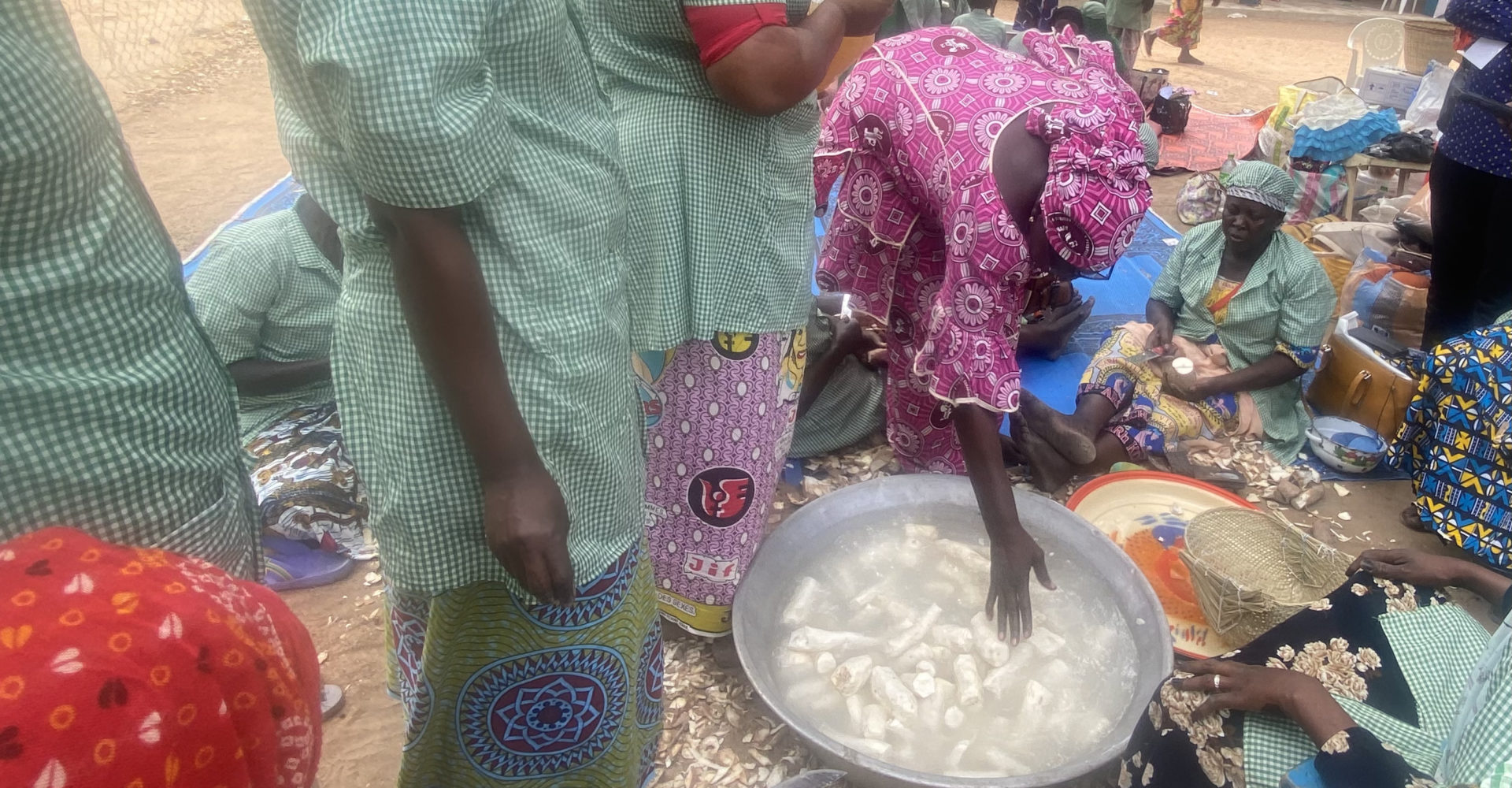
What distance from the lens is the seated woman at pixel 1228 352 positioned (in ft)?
9.70

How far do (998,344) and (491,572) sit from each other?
3.79 ft

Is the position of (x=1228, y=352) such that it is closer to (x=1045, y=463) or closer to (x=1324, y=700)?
(x=1045, y=463)

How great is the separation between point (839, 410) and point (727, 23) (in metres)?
1.78

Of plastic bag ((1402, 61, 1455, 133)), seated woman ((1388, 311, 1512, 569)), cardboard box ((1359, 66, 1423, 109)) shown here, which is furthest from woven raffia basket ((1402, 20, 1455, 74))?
seated woman ((1388, 311, 1512, 569))

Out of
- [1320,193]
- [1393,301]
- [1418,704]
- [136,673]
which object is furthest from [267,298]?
[1320,193]

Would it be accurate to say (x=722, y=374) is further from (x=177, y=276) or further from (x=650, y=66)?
(x=177, y=276)

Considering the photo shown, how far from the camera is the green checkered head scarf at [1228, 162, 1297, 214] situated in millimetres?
2992

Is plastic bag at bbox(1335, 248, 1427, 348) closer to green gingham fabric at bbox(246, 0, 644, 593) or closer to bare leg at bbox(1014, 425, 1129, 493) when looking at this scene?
bare leg at bbox(1014, 425, 1129, 493)

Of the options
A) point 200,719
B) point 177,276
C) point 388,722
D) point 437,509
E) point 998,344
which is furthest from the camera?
point 388,722

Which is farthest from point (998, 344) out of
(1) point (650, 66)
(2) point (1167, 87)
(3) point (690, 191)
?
(2) point (1167, 87)

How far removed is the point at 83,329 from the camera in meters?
0.76

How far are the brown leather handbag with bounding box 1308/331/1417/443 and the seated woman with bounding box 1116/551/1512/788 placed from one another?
167 centimetres

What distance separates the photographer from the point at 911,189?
2.11 meters

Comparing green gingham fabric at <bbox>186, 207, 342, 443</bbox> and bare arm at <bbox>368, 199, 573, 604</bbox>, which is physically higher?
bare arm at <bbox>368, 199, 573, 604</bbox>
